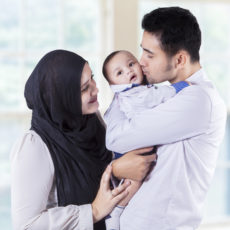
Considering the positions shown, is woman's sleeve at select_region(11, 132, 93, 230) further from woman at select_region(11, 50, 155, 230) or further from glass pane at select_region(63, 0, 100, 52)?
glass pane at select_region(63, 0, 100, 52)

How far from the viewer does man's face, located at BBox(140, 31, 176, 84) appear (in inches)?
65.7

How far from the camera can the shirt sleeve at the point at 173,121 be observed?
1.49m

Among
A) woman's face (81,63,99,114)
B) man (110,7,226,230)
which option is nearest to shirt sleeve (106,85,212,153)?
man (110,7,226,230)

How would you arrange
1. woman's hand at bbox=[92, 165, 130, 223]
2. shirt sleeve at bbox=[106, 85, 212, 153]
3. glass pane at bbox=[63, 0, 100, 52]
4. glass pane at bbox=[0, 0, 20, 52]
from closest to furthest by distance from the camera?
shirt sleeve at bbox=[106, 85, 212, 153], woman's hand at bbox=[92, 165, 130, 223], glass pane at bbox=[0, 0, 20, 52], glass pane at bbox=[63, 0, 100, 52]

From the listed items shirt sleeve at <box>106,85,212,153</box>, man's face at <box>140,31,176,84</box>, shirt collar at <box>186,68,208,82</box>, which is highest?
man's face at <box>140,31,176,84</box>

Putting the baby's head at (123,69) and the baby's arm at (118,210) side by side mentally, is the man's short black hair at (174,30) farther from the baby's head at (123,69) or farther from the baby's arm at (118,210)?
the baby's arm at (118,210)

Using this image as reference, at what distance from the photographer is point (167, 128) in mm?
1499

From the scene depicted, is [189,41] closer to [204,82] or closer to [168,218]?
[204,82]

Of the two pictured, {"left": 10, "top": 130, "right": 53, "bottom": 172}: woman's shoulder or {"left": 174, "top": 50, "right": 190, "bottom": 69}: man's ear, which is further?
{"left": 174, "top": 50, "right": 190, "bottom": 69}: man's ear

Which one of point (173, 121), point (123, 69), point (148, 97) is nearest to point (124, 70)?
point (123, 69)

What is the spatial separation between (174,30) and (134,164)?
556 mm

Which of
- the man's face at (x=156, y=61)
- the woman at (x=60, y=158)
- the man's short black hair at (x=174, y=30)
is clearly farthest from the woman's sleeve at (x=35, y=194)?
the man's short black hair at (x=174, y=30)

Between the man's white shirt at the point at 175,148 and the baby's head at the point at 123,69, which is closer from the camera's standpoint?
the man's white shirt at the point at 175,148

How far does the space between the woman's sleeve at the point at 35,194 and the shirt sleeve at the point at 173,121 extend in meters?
0.33
